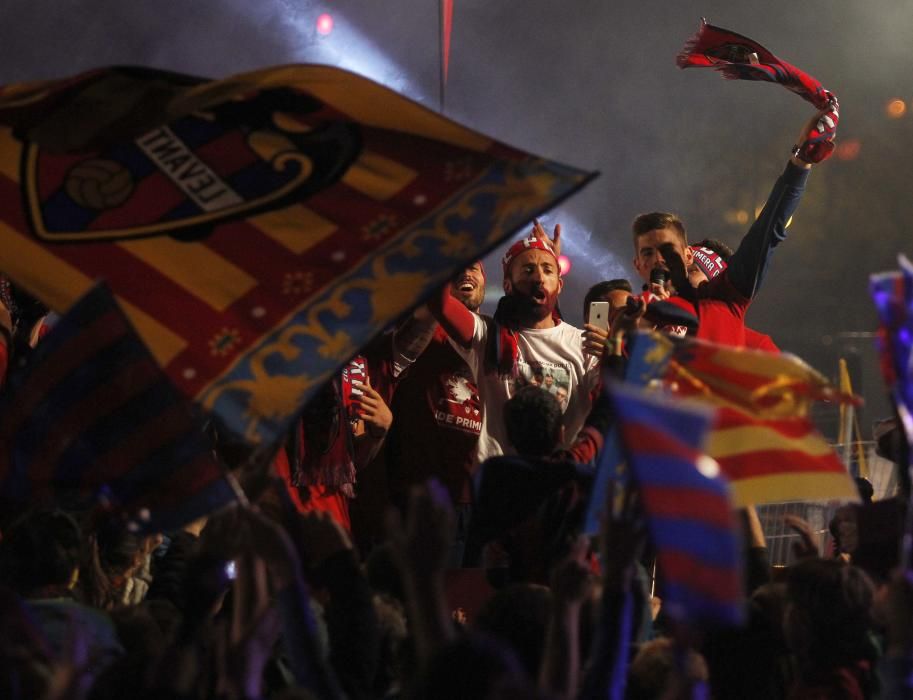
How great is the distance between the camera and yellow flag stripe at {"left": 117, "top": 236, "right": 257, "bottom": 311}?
3238 millimetres

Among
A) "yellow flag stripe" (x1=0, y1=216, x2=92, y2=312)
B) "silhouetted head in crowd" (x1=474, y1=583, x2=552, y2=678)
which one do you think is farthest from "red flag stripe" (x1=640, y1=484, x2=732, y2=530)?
"yellow flag stripe" (x1=0, y1=216, x2=92, y2=312)

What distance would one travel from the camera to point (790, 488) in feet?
10.6

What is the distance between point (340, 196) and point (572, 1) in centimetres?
849

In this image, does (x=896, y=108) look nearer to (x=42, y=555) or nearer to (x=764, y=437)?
(x=764, y=437)

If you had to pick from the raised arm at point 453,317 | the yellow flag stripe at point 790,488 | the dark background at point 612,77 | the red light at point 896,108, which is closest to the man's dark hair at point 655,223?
the raised arm at point 453,317

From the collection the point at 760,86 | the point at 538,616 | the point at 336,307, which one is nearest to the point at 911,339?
the point at 538,616

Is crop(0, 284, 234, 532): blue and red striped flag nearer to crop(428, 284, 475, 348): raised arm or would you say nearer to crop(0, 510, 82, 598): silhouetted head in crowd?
crop(0, 510, 82, 598): silhouetted head in crowd

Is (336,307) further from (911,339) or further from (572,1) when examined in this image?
(572,1)

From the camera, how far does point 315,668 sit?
7.77 feet

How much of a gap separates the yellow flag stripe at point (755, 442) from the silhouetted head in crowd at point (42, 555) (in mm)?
1516

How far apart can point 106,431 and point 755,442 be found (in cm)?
150

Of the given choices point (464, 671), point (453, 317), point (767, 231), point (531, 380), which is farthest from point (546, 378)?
point (464, 671)

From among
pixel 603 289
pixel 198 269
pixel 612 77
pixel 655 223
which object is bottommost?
pixel 198 269

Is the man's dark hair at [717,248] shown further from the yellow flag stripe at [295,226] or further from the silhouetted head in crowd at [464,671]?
the silhouetted head in crowd at [464,671]
